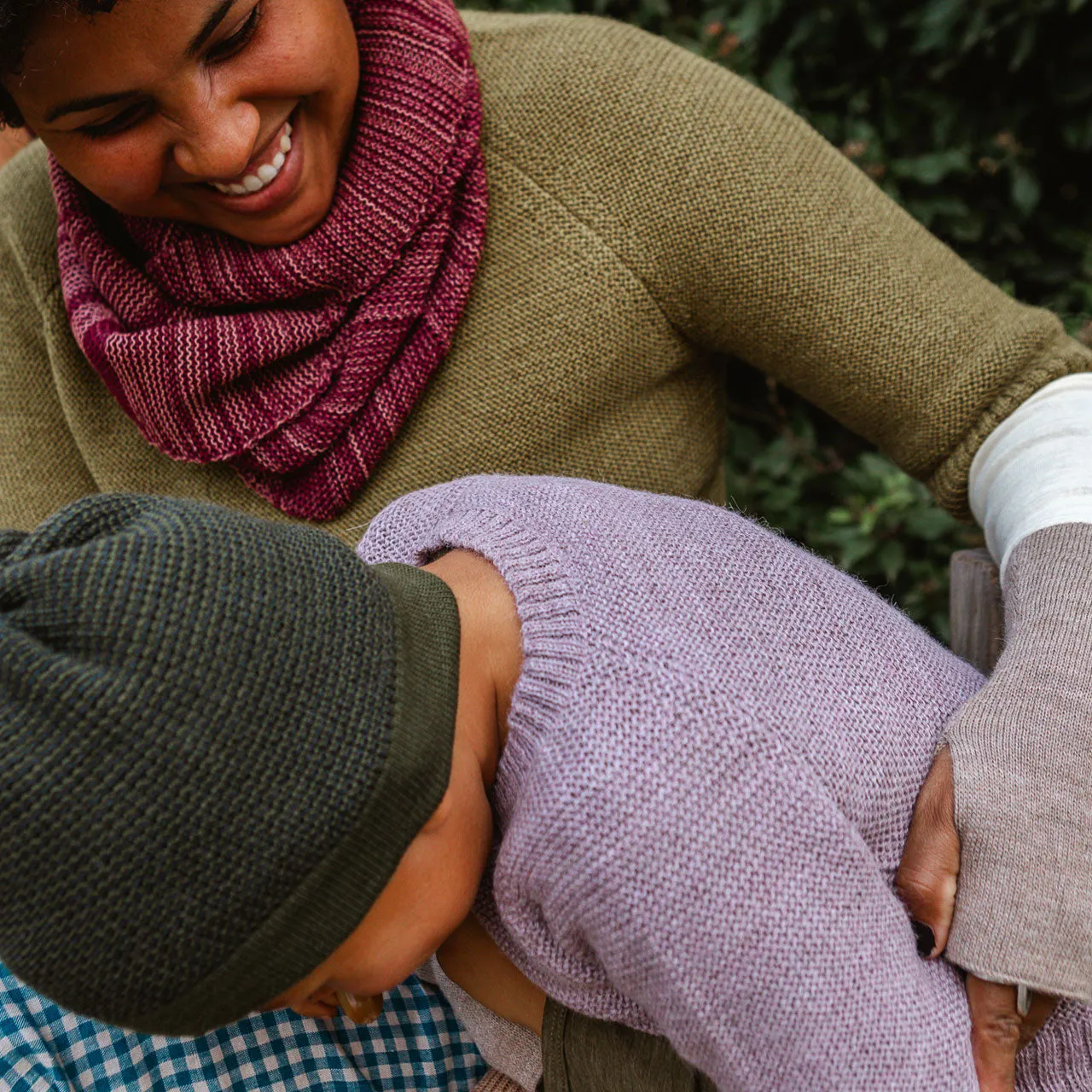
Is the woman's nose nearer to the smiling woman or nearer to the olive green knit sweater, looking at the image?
the smiling woman

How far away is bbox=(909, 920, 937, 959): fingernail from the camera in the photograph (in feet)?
4.08

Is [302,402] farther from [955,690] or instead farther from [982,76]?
[982,76]

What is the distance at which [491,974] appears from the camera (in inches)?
55.9

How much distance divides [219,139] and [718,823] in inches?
42.3

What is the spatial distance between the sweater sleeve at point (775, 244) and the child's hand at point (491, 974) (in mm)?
955

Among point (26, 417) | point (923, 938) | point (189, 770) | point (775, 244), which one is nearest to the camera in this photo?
point (189, 770)

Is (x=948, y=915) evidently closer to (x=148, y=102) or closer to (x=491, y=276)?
(x=491, y=276)

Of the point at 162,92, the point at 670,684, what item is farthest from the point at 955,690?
the point at 162,92

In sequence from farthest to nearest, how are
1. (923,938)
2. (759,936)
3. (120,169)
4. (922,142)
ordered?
(922,142)
(120,169)
(923,938)
(759,936)

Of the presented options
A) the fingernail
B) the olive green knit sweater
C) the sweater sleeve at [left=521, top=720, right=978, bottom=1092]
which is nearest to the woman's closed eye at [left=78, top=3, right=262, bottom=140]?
the olive green knit sweater

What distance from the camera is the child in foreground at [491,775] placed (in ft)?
3.24

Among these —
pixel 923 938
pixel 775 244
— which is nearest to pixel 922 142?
pixel 775 244

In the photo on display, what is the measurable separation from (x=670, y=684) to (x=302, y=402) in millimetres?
778

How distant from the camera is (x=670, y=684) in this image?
45.9 inches
